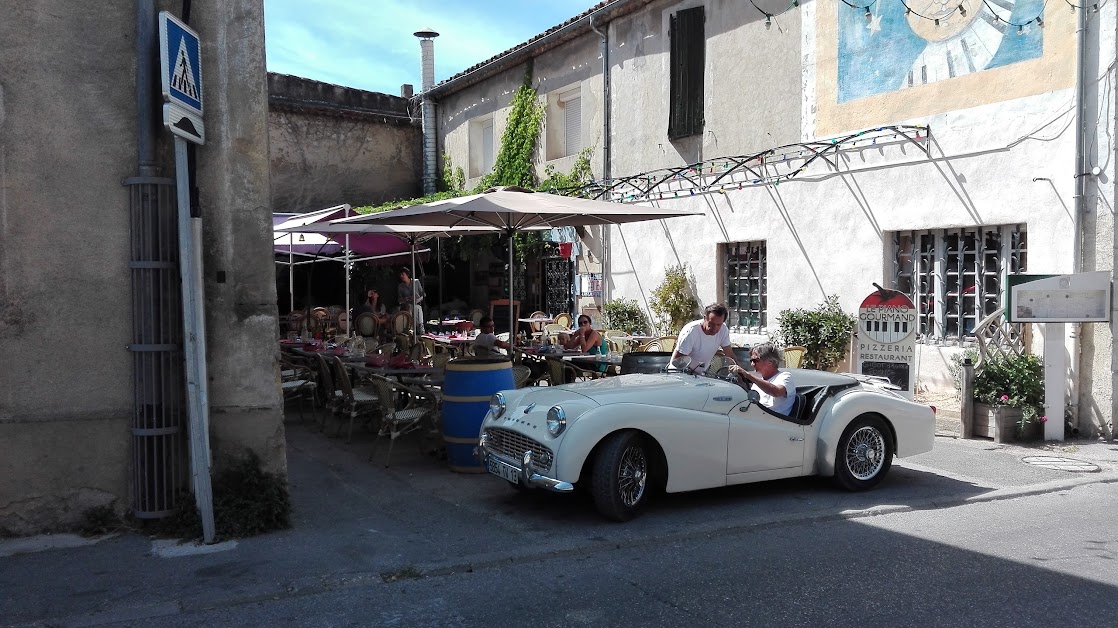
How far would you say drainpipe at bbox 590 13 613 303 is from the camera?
52.6 ft

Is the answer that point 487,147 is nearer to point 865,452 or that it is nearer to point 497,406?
point 497,406

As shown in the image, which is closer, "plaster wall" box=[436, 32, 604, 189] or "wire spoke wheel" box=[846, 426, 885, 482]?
"wire spoke wheel" box=[846, 426, 885, 482]

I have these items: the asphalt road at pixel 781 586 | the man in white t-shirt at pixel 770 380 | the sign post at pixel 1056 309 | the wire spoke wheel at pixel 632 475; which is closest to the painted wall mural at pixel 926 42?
the sign post at pixel 1056 309

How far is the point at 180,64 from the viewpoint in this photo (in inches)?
215

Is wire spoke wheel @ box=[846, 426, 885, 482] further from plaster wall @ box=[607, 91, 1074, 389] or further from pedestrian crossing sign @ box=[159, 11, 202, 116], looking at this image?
pedestrian crossing sign @ box=[159, 11, 202, 116]

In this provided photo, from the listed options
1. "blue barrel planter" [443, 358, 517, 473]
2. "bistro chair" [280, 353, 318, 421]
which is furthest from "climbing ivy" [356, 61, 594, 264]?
"blue barrel planter" [443, 358, 517, 473]

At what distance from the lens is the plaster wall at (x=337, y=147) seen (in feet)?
68.8

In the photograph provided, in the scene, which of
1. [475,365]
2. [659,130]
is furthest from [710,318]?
[659,130]

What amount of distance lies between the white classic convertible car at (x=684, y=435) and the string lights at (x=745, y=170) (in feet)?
15.7

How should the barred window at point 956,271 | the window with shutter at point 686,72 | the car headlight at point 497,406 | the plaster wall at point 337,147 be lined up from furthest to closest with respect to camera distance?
1. the plaster wall at point 337,147
2. the window with shutter at point 686,72
3. the barred window at point 956,271
4. the car headlight at point 497,406

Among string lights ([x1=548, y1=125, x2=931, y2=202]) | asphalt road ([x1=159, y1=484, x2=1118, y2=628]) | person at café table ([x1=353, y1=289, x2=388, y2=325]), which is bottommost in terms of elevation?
asphalt road ([x1=159, y1=484, x2=1118, y2=628])

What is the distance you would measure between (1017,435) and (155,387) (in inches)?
330

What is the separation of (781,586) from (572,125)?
13679 millimetres

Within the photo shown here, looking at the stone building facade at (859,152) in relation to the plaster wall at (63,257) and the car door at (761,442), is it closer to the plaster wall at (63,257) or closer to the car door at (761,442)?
the car door at (761,442)
